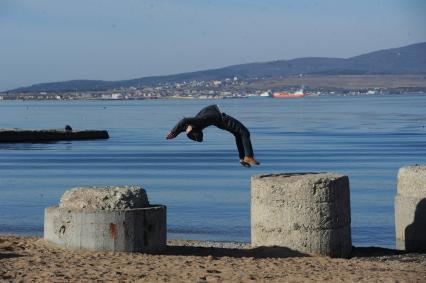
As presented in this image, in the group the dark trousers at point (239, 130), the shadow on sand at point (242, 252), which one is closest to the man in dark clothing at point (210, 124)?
the dark trousers at point (239, 130)

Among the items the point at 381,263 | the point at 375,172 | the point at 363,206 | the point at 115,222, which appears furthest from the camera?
the point at 375,172

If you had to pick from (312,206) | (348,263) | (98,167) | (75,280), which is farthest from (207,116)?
(98,167)

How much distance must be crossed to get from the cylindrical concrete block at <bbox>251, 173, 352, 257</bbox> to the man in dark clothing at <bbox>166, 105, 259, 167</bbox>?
0.44 metres

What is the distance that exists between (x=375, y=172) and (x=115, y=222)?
22.4 metres

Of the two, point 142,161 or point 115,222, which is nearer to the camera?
point 115,222

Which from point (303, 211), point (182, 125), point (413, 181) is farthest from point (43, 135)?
point (303, 211)

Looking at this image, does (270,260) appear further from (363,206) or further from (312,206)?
(363,206)

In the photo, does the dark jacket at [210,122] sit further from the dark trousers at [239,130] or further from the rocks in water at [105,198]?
the rocks in water at [105,198]

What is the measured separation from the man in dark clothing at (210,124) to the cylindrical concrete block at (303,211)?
44 centimetres

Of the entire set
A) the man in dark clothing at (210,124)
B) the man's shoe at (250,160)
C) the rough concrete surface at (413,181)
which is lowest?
the rough concrete surface at (413,181)

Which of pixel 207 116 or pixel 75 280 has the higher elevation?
pixel 207 116

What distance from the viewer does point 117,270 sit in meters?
10.3

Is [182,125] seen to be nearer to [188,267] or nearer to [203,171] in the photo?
[188,267]

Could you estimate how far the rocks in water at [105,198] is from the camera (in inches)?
452
